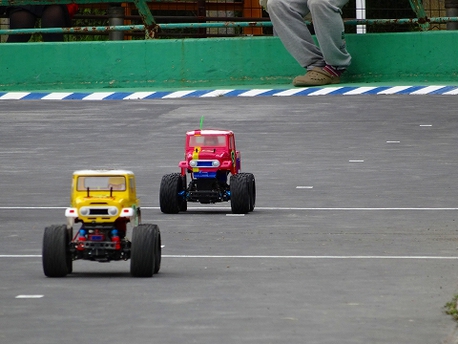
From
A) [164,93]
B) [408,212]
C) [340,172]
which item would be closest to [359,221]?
[408,212]

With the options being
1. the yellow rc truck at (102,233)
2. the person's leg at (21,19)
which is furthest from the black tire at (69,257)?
the person's leg at (21,19)

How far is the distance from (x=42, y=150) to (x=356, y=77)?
7482 mm

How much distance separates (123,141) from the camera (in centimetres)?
2077

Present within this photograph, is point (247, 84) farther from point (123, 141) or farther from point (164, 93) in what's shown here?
point (123, 141)

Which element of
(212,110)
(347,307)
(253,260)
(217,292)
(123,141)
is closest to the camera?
(347,307)

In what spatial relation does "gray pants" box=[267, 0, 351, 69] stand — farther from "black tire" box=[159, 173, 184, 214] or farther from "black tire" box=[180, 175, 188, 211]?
"black tire" box=[159, 173, 184, 214]

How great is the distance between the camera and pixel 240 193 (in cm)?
1382

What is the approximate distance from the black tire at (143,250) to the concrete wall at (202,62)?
51.5 ft

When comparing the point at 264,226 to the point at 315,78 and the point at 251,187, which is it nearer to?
the point at 251,187

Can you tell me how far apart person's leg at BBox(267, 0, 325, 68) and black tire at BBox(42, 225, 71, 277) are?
14785 mm

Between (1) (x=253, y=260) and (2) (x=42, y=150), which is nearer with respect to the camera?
(1) (x=253, y=260)

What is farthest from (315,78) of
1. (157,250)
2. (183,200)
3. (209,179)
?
(157,250)

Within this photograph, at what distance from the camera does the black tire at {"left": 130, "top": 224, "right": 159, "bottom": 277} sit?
10000 millimetres

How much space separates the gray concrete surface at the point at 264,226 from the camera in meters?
8.59
